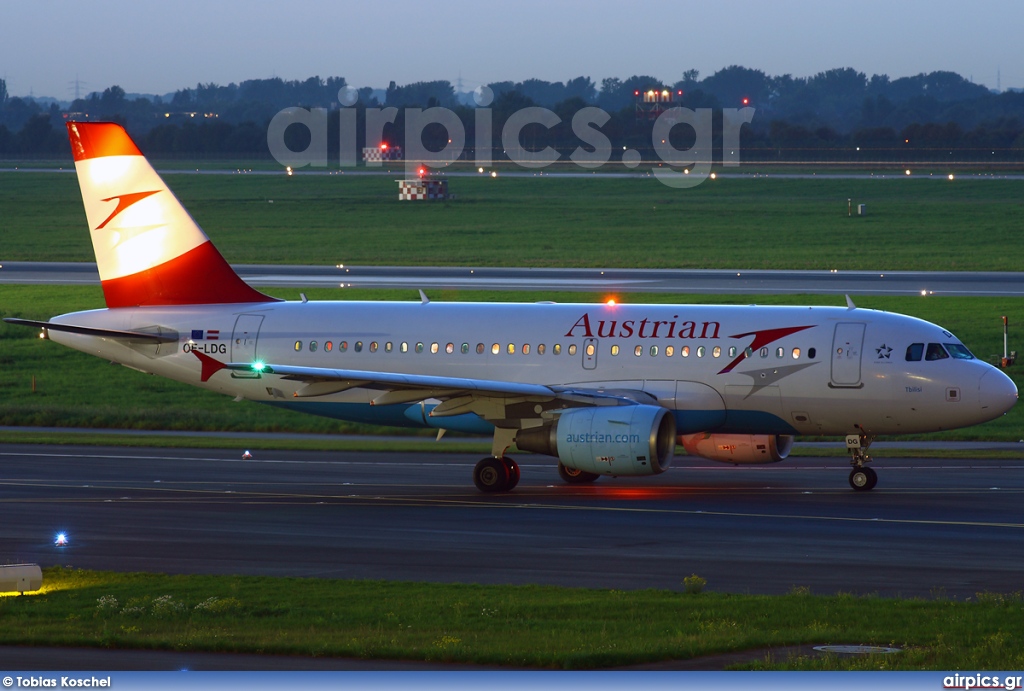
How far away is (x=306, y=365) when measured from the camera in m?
35.9

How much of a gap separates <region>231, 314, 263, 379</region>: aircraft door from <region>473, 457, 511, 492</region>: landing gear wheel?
6.94m

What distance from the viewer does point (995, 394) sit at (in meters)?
31.7

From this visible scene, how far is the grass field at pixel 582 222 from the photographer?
85688mm

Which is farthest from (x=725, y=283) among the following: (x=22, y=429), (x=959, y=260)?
(x=22, y=429)

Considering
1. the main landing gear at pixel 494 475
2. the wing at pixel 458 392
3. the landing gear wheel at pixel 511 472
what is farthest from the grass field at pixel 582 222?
the main landing gear at pixel 494 475

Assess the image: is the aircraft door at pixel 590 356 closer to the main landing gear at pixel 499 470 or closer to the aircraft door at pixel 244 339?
the main landing gear at pixel 499 470

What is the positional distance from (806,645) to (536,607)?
3805 millimetres

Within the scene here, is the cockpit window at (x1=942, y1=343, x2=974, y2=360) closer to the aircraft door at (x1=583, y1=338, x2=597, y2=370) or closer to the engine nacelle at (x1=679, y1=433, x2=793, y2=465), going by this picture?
the engine nacelle at (x1=679, y1=433, x2=793, y2=465)

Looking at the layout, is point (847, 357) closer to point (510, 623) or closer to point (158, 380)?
point (510, 623)

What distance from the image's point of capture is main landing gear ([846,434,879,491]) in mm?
32156

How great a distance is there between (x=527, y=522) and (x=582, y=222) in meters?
80.9

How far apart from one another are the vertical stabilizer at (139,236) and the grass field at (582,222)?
4396 centimetres

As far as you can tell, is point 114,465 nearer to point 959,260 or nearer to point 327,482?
point 327,482

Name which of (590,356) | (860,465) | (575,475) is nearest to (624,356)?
(590,356)
